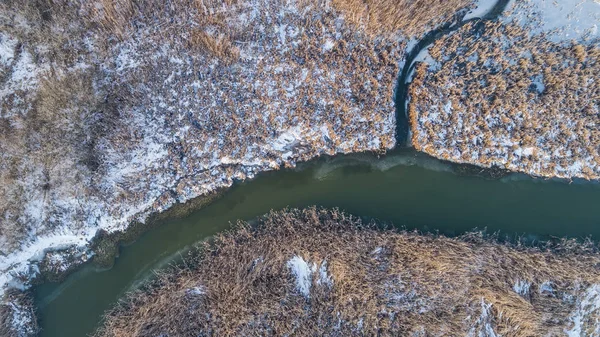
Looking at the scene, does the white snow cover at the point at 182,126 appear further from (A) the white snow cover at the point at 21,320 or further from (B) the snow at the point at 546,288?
(B) the snow at the point at 546,288

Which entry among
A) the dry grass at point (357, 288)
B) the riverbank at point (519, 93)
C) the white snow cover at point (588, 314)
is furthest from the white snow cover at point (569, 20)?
the white snow cover at point (588, 314)

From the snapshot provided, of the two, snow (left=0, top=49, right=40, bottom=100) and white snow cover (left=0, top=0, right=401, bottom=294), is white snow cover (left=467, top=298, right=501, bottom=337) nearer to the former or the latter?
white snow cover (left=0, top=0, right=401, bottom=294)

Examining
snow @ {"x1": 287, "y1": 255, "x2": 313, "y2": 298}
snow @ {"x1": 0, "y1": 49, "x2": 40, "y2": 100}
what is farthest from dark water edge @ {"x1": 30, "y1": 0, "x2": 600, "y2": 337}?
snow @ {"x1": 0, "y1": 49, "x2": 40, "y2": 100}

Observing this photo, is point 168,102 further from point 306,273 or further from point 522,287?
point 522,287

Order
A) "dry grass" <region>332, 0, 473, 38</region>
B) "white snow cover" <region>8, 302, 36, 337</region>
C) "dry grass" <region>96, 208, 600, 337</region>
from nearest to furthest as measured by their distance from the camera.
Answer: "dry grass" <region>96, 208, 600, 337</region>
"dry grass" <region>332, 0, 473, 38</region>
"white snow cover" <region>8, 302, 36, 337</region>

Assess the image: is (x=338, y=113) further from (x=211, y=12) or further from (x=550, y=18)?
(x=550, y=18)

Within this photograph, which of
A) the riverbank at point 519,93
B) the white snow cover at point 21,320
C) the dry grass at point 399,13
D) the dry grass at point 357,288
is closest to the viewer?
the dry grass at point 357,288
